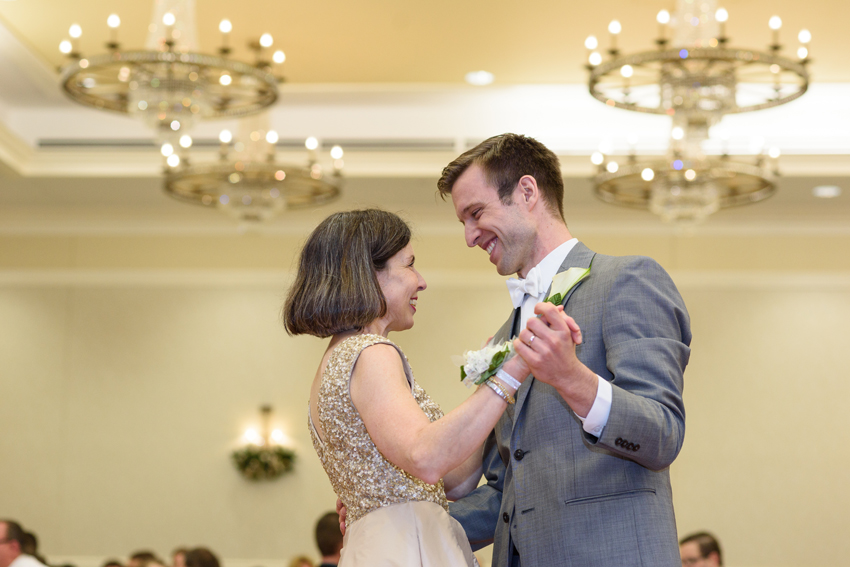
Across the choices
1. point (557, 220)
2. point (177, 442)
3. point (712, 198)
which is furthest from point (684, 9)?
point (177, 442)

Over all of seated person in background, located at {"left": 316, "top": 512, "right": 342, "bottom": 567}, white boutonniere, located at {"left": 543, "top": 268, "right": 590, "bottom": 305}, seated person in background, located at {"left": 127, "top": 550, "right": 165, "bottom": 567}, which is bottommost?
seated person in background, located at {"left": 127, "top": 550, "right": 165, "bottom": 567}

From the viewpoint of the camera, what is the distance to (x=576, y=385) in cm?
187

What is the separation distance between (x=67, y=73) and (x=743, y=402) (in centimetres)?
741

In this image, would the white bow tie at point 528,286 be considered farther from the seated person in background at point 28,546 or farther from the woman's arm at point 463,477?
the seated person in background at point 28,546

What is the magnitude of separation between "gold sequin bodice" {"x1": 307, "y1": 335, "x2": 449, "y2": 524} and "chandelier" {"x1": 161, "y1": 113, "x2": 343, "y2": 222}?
15.4 ft

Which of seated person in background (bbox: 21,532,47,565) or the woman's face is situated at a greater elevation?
the woman's face

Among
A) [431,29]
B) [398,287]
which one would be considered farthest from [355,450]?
[431,29]

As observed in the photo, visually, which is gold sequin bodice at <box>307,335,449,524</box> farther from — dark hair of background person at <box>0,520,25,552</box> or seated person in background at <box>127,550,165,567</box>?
seated person in background at <box>127,550,165,567</box>

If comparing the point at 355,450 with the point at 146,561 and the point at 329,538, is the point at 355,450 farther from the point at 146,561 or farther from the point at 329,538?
the point at 146,561

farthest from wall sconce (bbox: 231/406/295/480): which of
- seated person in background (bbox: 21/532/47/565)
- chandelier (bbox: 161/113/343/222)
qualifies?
seated person in background (bbox: 21/532/47/565)

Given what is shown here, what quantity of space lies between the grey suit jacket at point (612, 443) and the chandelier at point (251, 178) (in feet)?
15.8

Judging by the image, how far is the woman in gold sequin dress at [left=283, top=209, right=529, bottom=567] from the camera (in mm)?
2100

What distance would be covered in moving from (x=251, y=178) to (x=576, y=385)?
5685 mm

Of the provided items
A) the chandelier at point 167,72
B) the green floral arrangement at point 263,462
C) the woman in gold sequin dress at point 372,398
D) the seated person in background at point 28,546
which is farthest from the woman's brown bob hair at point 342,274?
the green floral arrangement at point 263,462
